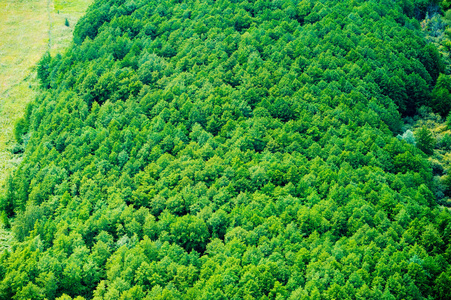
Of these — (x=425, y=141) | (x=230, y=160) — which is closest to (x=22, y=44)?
(x=230, y=160)

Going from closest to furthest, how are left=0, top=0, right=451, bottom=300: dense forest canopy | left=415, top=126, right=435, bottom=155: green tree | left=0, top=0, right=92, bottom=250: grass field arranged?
left=0, top=0, right=451, bottom=300: dense forest canopy
left=415, top=126, right=435, bottom=155: green tree
left=0, top=0, right=92, bottom=250: grass field

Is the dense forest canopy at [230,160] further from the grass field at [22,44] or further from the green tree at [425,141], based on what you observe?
the grass field at [22,44]

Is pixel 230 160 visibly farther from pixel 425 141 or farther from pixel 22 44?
pixel 22 44

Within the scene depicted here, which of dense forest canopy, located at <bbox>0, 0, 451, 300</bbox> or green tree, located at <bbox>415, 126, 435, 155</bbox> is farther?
green tree, located at <bbox>415, 126, 435, 155</bbox>

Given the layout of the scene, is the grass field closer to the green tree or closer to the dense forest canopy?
the dense forest canopy

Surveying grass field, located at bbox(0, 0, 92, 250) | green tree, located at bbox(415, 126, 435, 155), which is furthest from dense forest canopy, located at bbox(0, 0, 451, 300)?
grass field, located at bbox(0, 0, 92, 250)

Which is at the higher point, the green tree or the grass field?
the grass field

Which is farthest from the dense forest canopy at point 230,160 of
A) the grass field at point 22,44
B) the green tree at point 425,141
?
the grass field at point 22,44

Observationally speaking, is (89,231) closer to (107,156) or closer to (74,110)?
(107,156)
